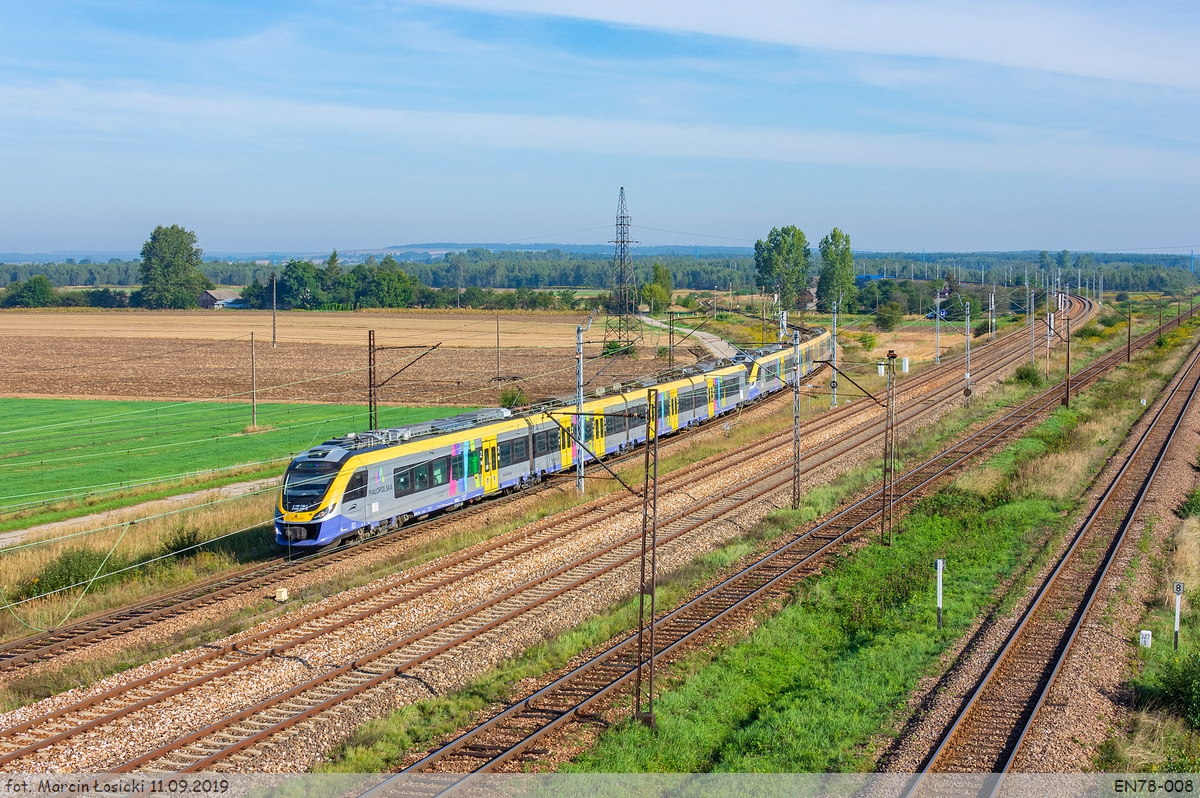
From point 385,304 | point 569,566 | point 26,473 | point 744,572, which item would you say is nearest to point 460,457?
point 569,566

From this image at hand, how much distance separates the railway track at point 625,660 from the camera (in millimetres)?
13930

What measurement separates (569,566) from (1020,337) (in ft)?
287

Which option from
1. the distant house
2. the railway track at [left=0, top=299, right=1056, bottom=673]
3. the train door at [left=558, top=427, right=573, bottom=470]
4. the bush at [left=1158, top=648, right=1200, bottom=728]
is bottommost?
the railway track at [left=0, top=299, right=1056, bottom=673]

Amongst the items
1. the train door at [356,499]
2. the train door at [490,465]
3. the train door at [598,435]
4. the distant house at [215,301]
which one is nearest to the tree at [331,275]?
the distant house at [215,301]

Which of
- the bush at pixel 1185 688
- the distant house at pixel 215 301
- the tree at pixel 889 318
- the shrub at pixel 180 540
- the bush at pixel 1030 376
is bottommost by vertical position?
the shrub at pixel 180 540

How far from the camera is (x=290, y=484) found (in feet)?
82.7

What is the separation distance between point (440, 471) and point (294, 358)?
65604 millimetres

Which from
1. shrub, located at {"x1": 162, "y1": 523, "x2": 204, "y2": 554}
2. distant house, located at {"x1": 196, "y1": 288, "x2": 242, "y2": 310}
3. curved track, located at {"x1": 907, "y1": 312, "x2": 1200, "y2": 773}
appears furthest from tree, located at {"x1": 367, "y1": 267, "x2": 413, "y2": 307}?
curved track, located at {"x1": 907, "y1": 312, "x2": 1200, "y2": 773}

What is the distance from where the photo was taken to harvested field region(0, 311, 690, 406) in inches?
2623

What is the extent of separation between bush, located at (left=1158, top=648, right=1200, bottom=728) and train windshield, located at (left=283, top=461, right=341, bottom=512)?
1850 centimetres

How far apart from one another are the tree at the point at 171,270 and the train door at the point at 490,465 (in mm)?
158687

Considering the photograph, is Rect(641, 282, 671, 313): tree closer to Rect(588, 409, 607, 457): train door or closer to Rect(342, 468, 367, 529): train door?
Rect(588, 409, 607, 457): train door

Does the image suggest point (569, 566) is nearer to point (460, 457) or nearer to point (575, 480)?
point (460, 457)

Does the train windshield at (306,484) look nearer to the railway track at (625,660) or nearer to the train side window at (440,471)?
the train side window at (440,471)
